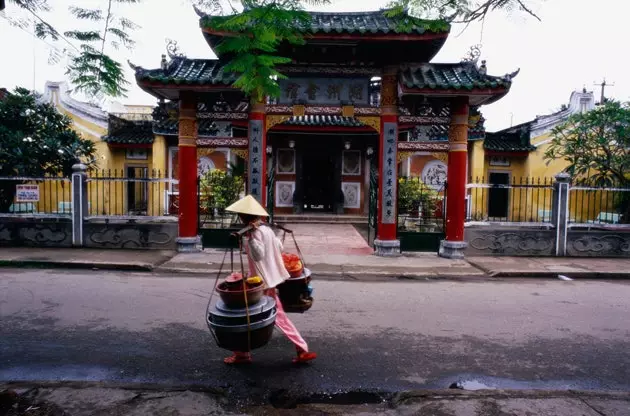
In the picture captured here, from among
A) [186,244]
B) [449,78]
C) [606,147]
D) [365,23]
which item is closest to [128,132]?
[186,244]

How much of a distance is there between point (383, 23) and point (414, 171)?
971 centimetres

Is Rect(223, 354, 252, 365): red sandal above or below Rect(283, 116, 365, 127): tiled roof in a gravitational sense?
below

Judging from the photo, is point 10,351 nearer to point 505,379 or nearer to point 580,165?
point 505,379

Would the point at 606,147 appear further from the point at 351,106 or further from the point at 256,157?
the point at 256,157

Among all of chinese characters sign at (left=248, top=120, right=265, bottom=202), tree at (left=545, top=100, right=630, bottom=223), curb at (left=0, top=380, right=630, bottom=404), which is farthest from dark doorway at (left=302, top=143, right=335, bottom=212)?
curb at (left=0, top=380, right=630, bottom=404)

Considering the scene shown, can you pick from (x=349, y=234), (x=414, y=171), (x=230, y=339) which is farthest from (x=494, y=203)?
(x=230, y=339)

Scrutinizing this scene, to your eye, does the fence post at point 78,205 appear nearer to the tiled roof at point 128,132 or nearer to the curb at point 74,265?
the curb at point 74,265

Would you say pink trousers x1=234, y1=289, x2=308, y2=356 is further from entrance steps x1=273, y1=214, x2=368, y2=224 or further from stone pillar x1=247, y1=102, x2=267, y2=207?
entrance steps x1=273, y1=214, x2=368, y2=224

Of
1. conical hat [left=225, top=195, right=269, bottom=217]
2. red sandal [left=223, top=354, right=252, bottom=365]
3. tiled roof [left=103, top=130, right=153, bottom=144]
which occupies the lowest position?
red sandal [left=223, top=354, right=252, bottom=365]

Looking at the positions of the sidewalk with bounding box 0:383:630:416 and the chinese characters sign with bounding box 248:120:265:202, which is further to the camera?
the chinese characters sign with bounding box 248:120:265:202

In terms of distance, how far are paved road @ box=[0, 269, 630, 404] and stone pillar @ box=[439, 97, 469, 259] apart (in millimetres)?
2865

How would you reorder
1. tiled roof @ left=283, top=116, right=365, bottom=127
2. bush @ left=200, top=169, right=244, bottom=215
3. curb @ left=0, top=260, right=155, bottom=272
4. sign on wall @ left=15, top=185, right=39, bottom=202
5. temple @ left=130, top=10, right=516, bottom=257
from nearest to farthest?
curb @ left=0, top=260, right=155, bottom=272 < temple @ left=130, top=10, right=516, bottom=257 < sign on wall @ left=15, top=185, right=39, bottom=202 < bush @ left=200, top=169, right=244, bottom=215 < tiled roof @ left=283, top=116, right=365, bottom=127

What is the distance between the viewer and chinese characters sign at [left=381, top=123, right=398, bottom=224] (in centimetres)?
1042

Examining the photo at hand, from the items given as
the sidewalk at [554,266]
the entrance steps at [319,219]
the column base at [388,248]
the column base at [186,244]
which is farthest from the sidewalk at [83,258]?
the entrance steps at [319,219]
